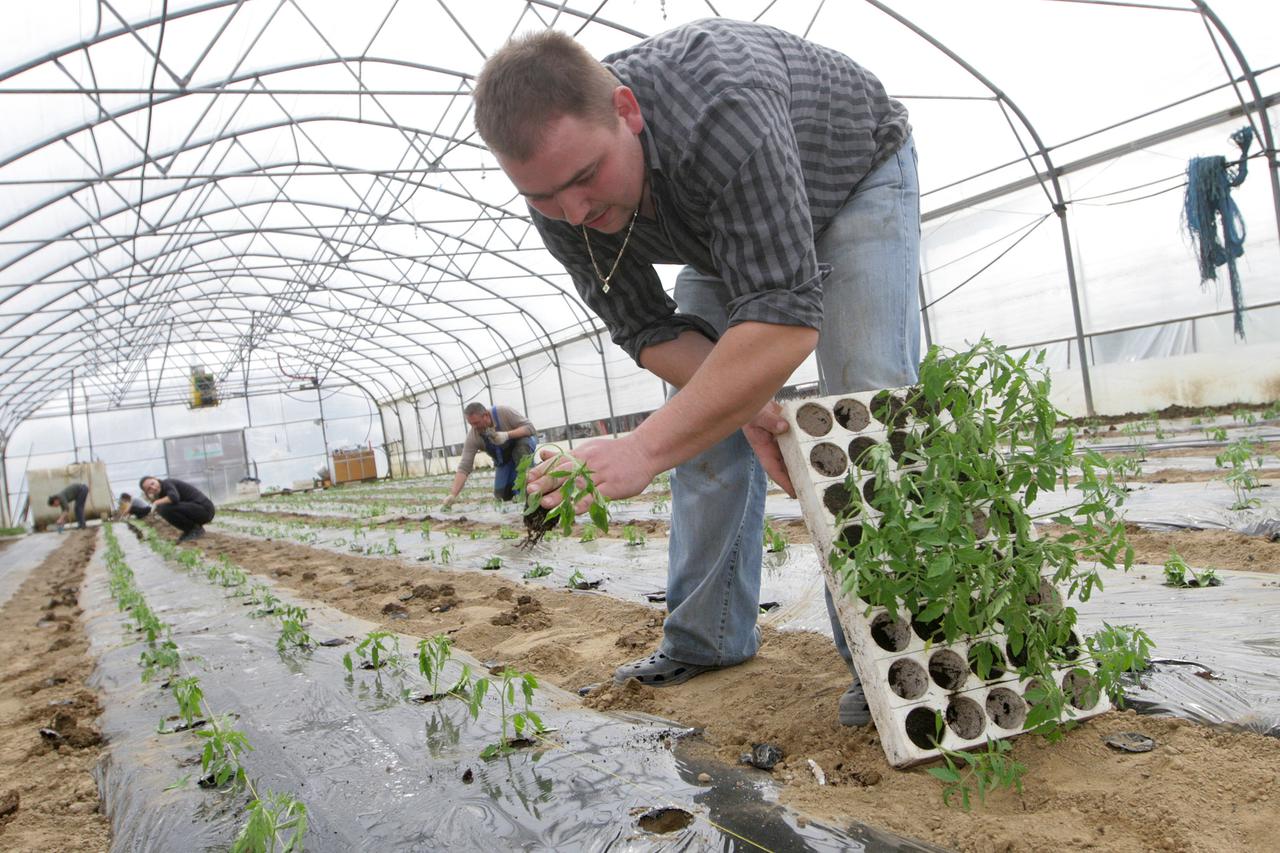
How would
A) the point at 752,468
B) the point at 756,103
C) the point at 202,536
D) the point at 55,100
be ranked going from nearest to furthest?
the point at 756,103 < the point at 752,468 < the point at 55,100 < the point at 202,536

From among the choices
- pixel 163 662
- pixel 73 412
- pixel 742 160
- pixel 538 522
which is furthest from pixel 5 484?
pixel 742 160

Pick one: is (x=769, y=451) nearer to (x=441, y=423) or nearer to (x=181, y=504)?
(x=181, y=504)

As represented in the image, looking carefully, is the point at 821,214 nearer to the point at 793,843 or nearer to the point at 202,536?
the point at 793,843

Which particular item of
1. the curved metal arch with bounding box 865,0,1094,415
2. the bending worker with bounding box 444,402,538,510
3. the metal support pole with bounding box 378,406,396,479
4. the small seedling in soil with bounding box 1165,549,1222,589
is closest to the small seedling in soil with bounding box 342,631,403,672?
the small seedling in soil with bounding box 1165,549,1222,589

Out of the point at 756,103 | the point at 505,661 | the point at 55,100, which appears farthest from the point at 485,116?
the point at 55,100

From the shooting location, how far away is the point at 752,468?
100 inches

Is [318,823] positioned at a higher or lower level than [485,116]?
lower

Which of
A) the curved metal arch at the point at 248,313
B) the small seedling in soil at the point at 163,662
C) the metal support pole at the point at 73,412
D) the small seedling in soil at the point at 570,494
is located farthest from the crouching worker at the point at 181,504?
the metal support pole at the point at 73,412

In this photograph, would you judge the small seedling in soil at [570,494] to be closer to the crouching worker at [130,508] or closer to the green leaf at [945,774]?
the green leaf at [945,774]

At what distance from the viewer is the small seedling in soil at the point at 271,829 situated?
1.65m

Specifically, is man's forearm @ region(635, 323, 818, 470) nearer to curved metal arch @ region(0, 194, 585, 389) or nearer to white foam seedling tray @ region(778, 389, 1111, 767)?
white foam seedling tray @ region(778, 389, 1111, 767)

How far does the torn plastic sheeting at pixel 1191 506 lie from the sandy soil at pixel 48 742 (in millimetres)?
3651

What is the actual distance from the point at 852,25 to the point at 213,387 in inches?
1034

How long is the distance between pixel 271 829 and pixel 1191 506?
4.72 m
